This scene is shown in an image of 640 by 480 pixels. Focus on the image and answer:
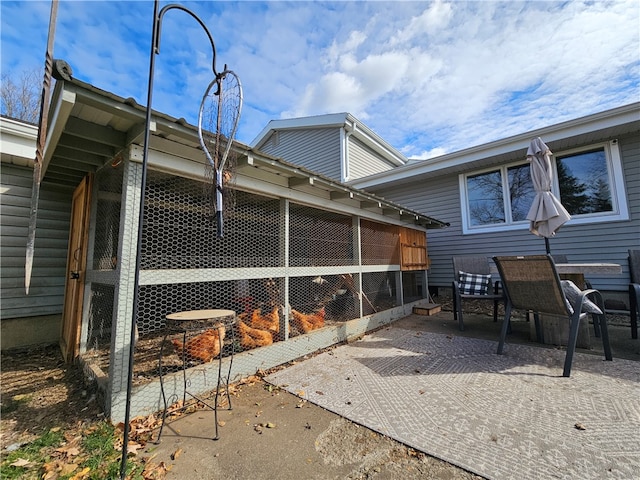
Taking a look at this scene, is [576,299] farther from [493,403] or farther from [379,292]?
[379,292]

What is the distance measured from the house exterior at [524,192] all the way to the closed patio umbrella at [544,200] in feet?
5.85

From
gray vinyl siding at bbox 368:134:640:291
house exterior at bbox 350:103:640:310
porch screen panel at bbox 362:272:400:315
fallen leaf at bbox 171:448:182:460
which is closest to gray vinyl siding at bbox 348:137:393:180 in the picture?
gray vinyl siding at bbox 368:134:640:291

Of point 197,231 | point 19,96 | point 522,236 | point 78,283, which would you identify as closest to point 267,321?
point 197,231

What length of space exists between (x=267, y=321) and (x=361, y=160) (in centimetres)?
759

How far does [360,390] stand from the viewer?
229 cm

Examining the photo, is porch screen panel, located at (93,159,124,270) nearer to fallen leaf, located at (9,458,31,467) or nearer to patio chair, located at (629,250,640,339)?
fallen leaf, located at (9,458,31,467)

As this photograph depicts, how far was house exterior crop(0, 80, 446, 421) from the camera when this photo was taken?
6.49 feet

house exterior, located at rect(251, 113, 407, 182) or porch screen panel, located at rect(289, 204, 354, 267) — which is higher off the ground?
house exterior, located at rect(251, 113, 407, 182)

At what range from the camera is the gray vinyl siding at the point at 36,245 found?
362 cm

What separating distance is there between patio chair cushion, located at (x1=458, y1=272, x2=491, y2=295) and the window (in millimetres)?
2003

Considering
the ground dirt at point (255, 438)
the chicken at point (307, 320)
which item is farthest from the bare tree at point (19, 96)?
the chicken at point (307, 320)

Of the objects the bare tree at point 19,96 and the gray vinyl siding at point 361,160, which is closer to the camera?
the gray vinyl siding at point 361,160

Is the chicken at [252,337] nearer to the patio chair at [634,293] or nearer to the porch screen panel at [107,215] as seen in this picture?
the porch screen panel at [107,215]

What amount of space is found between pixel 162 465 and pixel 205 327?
0.73 metres
